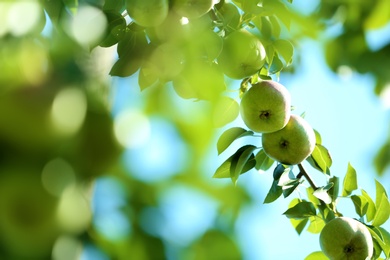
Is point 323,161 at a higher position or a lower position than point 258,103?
lower

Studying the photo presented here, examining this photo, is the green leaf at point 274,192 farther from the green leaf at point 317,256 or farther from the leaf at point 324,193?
the green leaf at point 317,256

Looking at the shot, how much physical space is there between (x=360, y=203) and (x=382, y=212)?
0.09 meters

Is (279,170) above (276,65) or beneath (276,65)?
beneath

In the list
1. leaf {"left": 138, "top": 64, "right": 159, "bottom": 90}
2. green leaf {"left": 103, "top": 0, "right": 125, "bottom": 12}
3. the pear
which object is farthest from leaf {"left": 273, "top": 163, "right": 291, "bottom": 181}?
leaf {"left": 138, "top": 64, "right": 159, "bottom": 90}

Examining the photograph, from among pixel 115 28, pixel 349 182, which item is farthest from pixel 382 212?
pixel 115 28

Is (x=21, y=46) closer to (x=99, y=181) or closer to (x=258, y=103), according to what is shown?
(x=99, y=181)

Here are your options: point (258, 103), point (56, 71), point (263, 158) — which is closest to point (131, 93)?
point (56, 71)

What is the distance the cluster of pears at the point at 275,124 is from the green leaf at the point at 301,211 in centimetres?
15

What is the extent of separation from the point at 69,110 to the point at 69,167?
4 centimetres

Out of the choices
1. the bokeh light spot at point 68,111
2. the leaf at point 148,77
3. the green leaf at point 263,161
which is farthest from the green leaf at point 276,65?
the bokeh light spot at point 68,111

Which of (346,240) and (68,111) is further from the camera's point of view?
(346,240)

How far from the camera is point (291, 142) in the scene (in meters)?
2.29

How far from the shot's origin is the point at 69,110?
0.40 metres

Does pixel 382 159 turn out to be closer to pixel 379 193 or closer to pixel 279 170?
pixel 279 170
